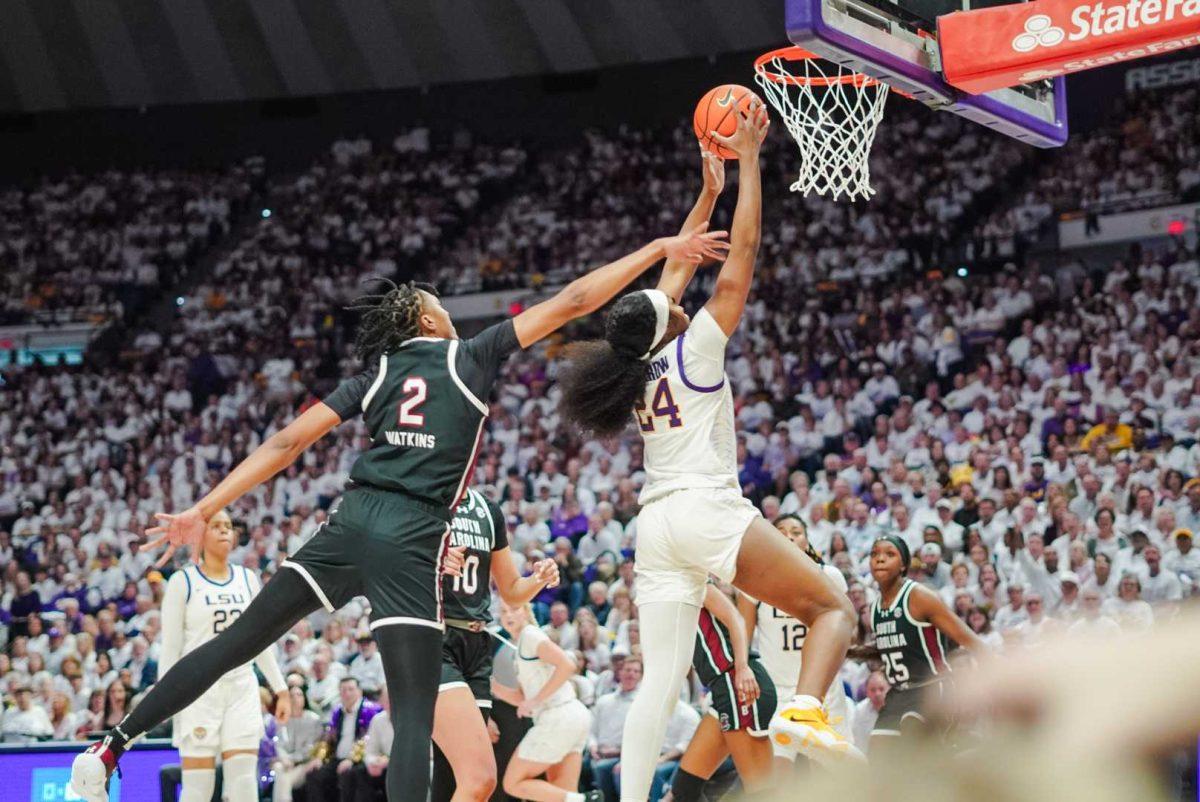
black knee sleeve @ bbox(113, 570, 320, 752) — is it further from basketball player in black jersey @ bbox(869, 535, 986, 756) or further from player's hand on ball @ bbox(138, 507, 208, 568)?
basketball player in black jersey @ bbox(869, 535, 986, 756)

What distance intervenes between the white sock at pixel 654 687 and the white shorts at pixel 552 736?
10.0 ft

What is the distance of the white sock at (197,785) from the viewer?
811cm

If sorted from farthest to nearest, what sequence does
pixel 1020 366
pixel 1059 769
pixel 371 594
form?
1. pixel 1020 366
2. pixel 371 594
3. pixel 1059 769

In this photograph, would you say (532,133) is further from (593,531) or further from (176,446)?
(593,531)

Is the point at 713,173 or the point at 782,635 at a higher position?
the point at 713,173

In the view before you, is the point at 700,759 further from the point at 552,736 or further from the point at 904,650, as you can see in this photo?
the point at 904,650

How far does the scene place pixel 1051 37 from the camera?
23.2 ft

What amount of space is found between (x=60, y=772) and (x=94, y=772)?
5427 millimetres

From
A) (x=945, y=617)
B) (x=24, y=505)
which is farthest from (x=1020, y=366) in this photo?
(x=24, y=505)

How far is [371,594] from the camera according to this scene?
5.22 metres

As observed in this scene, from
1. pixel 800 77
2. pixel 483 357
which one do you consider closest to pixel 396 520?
pixel 483 357

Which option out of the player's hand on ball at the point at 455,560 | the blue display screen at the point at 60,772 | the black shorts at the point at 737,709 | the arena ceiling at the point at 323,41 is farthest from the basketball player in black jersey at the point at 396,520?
the arena ceiling at the point at 323,41

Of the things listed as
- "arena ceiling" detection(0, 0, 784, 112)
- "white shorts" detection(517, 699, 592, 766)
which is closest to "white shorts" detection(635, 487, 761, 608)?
"white shorts" detection(517, 699, 592, 766)

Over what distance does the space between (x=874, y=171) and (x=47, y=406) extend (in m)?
13.9
